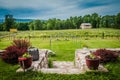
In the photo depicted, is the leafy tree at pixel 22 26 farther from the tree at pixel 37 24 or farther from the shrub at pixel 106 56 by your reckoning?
the shrub at pixel 106 56

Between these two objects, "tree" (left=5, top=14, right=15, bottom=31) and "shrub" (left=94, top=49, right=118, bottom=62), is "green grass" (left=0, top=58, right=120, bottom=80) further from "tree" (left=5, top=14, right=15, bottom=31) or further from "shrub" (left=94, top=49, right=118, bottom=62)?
"tree" (left=5, top=14, right=15, bottom=31)

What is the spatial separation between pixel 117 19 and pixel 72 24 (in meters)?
19.4

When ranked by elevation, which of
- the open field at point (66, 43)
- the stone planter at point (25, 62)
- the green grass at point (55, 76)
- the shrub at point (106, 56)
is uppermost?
the stone planter at point (25, 62)

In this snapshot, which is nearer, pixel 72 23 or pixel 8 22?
pixel 8 22

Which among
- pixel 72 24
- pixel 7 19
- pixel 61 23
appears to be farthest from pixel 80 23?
pixel 7 19

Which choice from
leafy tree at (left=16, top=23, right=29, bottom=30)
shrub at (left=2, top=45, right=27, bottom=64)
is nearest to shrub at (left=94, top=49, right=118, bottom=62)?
shrub at (left=2, top=45, right=27, bottom=64)

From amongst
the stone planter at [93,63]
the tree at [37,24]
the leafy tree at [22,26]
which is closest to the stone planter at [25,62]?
the stone planter at [93,63]

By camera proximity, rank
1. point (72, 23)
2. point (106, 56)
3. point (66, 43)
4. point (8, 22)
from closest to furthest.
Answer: point (106, 56), point (66, 43), point (8, 22), point (72, 23)

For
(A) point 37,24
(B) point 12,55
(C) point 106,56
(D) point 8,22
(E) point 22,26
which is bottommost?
(C) point 106,56

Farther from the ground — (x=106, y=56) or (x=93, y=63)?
(x=93, y=63)

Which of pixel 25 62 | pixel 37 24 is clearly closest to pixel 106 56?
pixel 25 62

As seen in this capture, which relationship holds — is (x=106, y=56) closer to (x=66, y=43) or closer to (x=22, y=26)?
(x=66, y=43)

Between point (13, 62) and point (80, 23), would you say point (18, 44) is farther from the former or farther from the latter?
point (80, 23)

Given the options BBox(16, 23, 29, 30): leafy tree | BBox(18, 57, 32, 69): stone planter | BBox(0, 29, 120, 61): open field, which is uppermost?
BBox(16, 23, 29, 30): leafy tree
